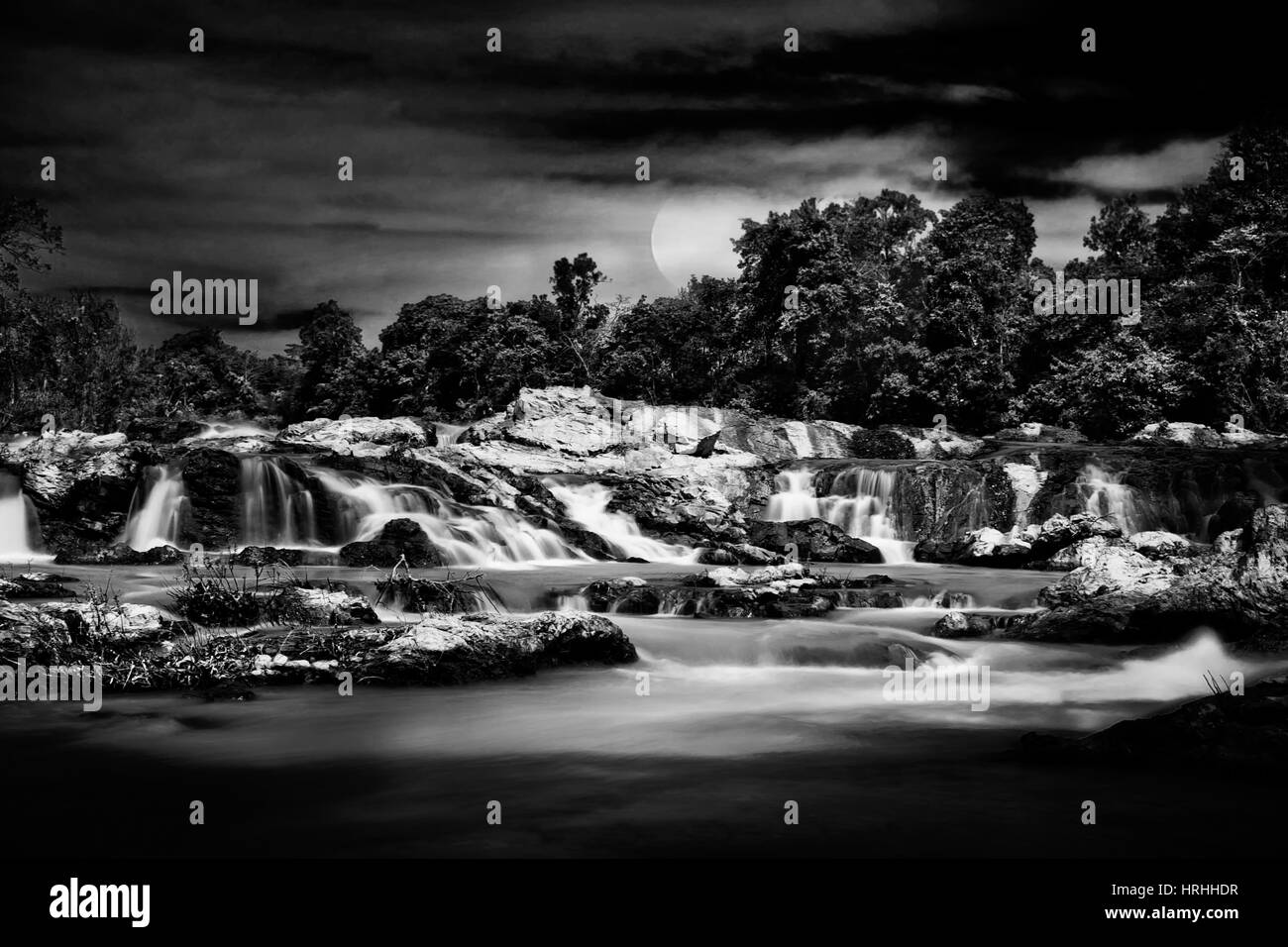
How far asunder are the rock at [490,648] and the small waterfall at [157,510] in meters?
10.9

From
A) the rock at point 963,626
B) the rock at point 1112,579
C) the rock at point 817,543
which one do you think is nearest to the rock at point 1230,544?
the rock at point 1112,579

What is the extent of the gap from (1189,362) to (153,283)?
33.4 meters

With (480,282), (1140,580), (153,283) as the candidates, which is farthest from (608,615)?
(480,282)

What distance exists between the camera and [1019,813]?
4309mm

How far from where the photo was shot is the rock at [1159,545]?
13.1m

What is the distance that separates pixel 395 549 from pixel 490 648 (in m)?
8.67

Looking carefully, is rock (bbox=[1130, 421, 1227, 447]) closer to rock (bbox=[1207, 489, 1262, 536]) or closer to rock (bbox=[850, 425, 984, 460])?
rock (bbox=[850, 425, 984, 460])

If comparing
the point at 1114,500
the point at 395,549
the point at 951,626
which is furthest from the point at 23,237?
the point at 1114,500

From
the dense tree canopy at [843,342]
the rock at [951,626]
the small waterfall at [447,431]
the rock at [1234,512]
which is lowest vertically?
the rock at [951,626]

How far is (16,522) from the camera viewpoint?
15.9 metres

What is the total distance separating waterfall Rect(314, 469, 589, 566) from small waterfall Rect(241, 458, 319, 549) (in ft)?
1.59

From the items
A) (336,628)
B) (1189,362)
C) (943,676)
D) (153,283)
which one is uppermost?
(153,283)

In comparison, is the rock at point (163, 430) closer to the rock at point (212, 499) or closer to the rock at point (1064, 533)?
the rock at point (212, 499)
